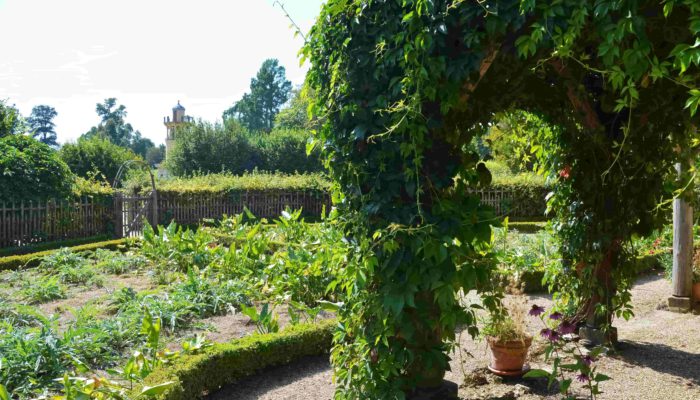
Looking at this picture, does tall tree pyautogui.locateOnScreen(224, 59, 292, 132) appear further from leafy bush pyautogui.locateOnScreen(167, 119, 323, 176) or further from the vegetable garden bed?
the vegetable garden bed

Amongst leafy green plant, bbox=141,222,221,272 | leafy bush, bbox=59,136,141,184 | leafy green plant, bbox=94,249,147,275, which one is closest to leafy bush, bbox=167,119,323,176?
leafy bush, bbox=59,136,141,184

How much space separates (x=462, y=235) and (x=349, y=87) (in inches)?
43.9

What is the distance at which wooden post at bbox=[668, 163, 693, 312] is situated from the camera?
7.32m

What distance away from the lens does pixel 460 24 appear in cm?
325

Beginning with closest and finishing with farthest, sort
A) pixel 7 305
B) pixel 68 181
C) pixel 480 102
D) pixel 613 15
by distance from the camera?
pixel 613 15 < pixel 480 102 < pixel 7 305 < pixel 68 181

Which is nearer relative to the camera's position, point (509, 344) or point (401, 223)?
point (401, 223)

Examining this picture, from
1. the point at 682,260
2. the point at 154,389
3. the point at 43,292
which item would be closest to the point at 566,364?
the point at 154,389

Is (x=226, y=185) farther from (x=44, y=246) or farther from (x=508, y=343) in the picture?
(x=508, y=343)

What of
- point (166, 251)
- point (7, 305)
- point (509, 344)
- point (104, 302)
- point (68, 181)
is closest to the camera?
point (509, 344)

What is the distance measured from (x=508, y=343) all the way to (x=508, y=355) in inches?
4.9

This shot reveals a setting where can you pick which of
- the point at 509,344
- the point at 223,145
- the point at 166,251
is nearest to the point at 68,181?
the point at 166,251

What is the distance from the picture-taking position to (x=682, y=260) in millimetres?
7480

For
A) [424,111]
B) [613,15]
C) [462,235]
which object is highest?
[613,15]

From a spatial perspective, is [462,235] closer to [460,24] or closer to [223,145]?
[460,24]
